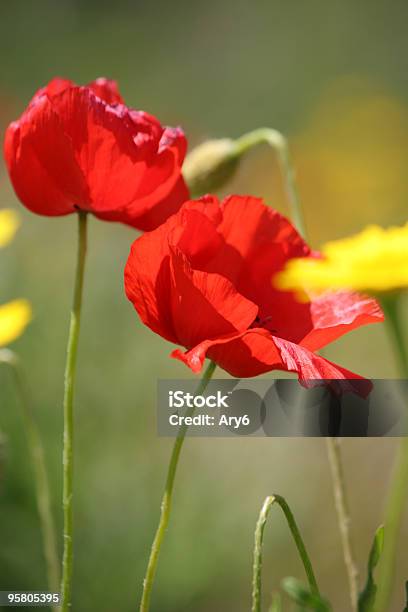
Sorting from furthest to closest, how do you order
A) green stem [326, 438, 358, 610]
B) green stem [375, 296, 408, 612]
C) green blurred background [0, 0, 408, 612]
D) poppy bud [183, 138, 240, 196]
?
green blurred background [0, 0, 408, 612] < poppy bud [183, 138, 240, 196] < green stem [326, 438, 358, 610] < green stem [375, 296, 408, 612]

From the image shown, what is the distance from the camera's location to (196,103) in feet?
5.14

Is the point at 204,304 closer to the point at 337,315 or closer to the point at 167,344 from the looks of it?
the point at 337,315

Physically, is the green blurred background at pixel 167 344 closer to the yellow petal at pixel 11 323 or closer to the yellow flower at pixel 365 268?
the yellow petal at pixel 11 323

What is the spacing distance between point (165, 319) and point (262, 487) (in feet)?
2.03

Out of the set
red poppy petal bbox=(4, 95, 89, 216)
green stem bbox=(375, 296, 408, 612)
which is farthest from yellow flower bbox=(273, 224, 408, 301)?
red poppy petal bbox=(4, 95, 89, 216)

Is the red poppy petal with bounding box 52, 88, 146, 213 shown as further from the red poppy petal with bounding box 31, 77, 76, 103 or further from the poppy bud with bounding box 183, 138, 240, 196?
the poppy bud with bounding box 183, 138, 240, 196

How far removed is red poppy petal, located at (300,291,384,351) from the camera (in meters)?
0.31

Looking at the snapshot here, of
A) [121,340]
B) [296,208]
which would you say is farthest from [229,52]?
[296,208]

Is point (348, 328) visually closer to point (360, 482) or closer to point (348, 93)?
point (360, 482)

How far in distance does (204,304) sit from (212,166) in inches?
7.7

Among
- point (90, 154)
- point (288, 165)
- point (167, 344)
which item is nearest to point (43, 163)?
point (90, 154)

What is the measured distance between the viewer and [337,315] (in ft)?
1.06

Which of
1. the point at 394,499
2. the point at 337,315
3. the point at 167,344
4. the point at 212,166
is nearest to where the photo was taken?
the point at 394,499

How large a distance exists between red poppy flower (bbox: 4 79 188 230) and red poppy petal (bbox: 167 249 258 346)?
0.19 ft
